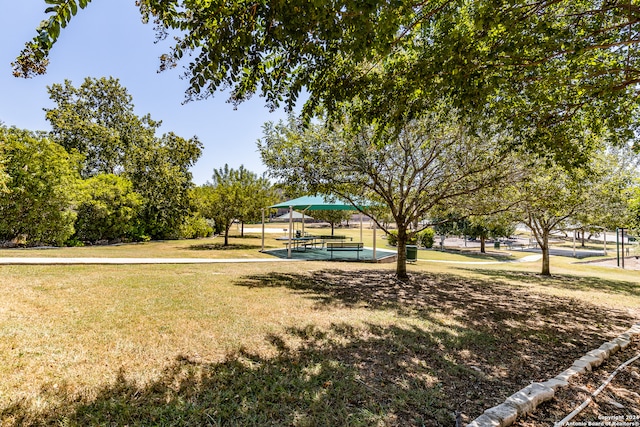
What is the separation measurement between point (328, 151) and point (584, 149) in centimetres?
649

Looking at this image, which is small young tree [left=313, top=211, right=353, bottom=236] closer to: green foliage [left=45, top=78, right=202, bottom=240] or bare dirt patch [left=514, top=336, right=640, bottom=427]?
green foliage [left=45, top=78, right=202, bottom=240]

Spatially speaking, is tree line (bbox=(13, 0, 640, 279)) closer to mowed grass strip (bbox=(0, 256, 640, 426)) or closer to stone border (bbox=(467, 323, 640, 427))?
mowed grass strip (bbox=(0, 256, 640, 426))

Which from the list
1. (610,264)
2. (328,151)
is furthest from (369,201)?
(610,264)

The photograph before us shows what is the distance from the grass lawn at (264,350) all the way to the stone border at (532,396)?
0.17 metres

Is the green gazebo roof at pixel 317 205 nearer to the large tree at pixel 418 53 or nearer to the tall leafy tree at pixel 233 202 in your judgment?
the tall leafy tree at pixel 233 202

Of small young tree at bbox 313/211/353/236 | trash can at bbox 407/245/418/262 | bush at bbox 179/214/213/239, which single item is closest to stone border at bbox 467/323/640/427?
trash can at bbox 407/245/418/262

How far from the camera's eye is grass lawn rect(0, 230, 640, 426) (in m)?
2.92

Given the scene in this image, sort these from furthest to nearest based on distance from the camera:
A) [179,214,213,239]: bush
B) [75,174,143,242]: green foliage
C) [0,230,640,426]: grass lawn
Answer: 1. [179,214,213,239]: bush
2. [75,174,143,242]: green foliage
3. [0,230,640,426]: grass lawn

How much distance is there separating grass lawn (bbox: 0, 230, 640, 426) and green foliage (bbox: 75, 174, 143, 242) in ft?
36.4

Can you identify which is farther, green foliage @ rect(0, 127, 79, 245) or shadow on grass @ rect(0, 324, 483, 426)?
green foliage @ rect(0, 127, 79, 245)

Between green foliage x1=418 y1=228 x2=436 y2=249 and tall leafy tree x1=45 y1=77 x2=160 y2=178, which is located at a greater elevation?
tall leafy tree x1=45 y1=77 x2=160 y2=178

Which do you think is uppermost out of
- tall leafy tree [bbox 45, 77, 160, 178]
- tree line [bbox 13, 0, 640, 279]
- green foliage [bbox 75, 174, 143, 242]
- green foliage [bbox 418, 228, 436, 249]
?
tall leafy tree [bbox 45, 77, 160, 178]

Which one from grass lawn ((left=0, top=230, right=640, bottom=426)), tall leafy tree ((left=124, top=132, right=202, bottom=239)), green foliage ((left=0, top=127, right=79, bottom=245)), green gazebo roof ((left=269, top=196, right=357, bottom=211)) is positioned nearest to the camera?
grass lawn ((left=0, top=230, right=640, bottom=426))

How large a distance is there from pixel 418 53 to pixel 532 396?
18.5ft
